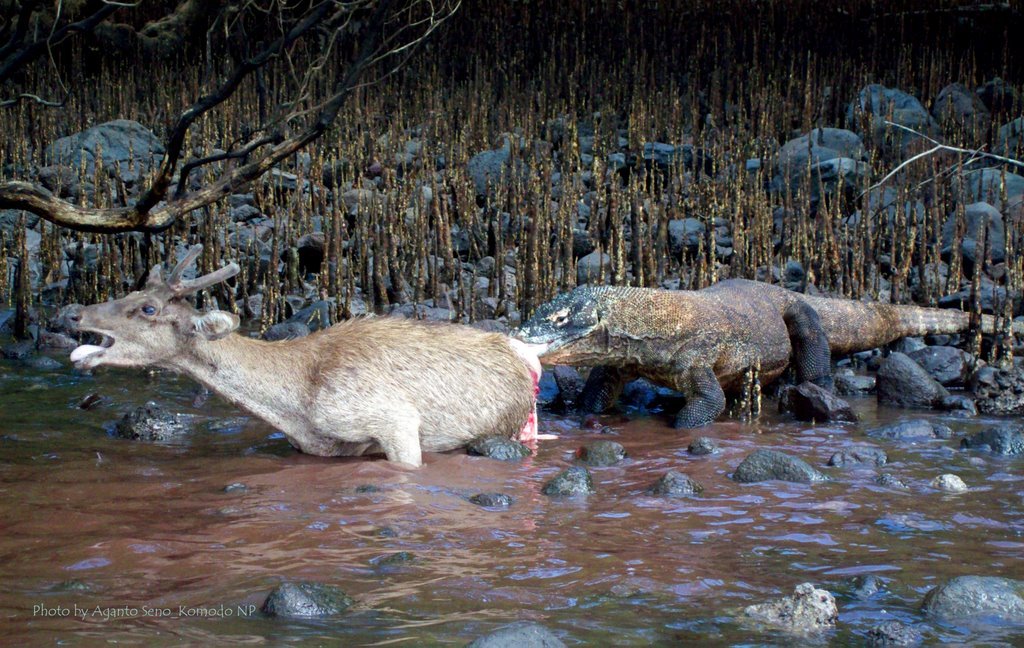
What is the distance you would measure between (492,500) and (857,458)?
2.60m

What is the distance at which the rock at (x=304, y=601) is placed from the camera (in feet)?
16.0

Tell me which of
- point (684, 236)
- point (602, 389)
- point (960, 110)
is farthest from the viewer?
point (960, 110)

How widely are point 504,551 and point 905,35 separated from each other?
63.3ft

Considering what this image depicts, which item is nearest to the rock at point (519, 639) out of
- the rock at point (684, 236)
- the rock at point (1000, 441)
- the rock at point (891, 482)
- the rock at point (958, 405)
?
the rock at point (891, 482)

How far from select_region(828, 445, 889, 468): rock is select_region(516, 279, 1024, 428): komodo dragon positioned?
1564 millimetres

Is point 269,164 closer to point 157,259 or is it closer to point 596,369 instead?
point 596,369

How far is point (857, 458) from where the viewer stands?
7758 mm

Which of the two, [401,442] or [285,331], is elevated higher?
[285,331]

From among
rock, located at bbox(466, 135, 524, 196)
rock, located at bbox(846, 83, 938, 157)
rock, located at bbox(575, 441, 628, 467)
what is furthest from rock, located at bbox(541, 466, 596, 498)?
rock, located at bbox(846, 83, 938, 157)

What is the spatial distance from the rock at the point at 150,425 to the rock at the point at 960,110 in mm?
12927

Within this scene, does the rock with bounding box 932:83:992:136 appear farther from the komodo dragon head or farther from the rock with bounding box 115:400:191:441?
the rock with bounding box 115:400:191:441

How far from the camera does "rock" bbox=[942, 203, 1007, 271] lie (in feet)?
44.6

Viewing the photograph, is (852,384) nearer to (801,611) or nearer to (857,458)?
(857,458)

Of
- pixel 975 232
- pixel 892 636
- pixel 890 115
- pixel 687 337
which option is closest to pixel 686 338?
pixel 687 337
